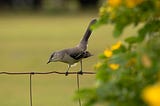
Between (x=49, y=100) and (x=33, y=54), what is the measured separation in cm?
1126

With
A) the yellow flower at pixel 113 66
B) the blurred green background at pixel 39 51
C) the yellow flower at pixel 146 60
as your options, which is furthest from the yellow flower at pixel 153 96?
the yellow flower at pixel 113 66

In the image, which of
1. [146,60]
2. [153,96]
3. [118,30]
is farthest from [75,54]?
[153,96]

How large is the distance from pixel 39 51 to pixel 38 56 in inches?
74.7

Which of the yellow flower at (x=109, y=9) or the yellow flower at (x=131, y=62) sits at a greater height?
the yellow flower at (x=109, y=9)

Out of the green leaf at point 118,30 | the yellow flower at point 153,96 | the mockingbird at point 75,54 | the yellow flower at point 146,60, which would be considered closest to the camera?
the yellow flower at point 153,96

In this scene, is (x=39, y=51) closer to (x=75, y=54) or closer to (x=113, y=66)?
(x=75, y=54)

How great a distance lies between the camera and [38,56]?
23.6 metres

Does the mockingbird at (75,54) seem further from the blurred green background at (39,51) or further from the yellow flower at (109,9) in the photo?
the yellow flower at (109,9)

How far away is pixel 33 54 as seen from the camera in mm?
24812

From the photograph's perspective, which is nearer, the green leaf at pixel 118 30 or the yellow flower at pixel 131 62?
the yellow flower at pixel 131 62

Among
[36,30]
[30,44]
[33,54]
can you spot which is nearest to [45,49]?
[33,54]

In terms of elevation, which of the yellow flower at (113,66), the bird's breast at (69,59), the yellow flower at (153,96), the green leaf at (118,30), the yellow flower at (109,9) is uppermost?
the bird's breast at (69,59)

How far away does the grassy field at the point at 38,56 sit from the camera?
1463 cm

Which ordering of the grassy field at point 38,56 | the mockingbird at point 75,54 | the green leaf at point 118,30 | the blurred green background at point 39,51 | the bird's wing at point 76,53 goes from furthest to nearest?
the blurred green background at point 39,51 → the grassy field at point 38,56 → the bird's wing at point 76,53 → the mockingbird at point 75,54 → the green leaf at point 118,30
